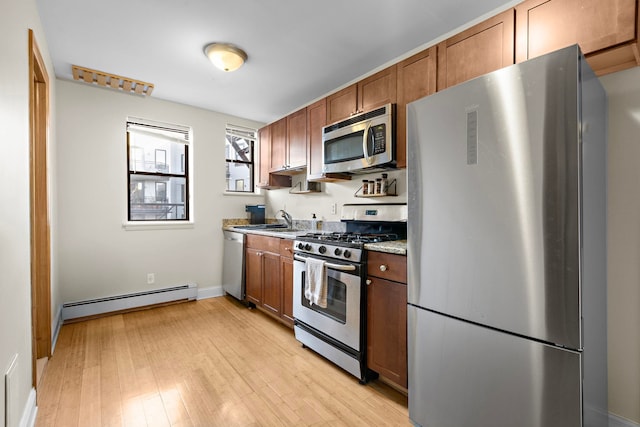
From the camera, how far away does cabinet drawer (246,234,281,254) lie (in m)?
3.08

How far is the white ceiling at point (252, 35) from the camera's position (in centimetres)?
199

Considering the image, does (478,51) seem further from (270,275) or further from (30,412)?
(30,412)

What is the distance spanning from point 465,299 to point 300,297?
59.8 inches

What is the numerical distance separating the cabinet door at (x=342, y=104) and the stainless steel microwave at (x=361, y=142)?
10 centimetres

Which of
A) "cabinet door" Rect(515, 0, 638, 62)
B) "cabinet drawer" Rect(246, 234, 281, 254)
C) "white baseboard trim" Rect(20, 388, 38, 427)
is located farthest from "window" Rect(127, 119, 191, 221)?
"cabinet door" Rect(515, 0, 638, 62)

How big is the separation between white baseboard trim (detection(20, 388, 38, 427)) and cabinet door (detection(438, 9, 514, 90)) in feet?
9.75

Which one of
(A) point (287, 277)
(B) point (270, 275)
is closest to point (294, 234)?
(A) point (287, 277)

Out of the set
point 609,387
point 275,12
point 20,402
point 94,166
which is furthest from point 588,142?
point 94,166

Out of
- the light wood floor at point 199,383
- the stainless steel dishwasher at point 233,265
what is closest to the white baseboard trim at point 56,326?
the light wood floor at point 199,383

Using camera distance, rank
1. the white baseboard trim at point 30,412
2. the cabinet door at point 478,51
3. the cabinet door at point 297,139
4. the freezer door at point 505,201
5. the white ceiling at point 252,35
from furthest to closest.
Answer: the cabinet door at point 297,139, the white ceiling at point 252,35, the cabinet door at point 478,51, the white baseboard trim at point 30,412, the freezer door at point 505,201

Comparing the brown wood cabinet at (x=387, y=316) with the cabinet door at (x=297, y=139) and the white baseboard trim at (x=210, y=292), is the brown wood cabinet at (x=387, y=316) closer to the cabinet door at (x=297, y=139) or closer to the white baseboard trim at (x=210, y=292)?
the cabinet door at (x=297, y=139)

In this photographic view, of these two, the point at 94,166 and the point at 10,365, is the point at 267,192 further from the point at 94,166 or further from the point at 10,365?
the point at 10,365

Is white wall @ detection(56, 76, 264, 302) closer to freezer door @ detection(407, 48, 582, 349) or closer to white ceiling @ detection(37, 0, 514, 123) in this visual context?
white ceiling @ detection(37, 0, 514, 123)

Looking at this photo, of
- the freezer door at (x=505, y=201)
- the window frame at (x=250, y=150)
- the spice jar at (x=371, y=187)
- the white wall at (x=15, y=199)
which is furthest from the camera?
the window frame at (x=250, y=150)
